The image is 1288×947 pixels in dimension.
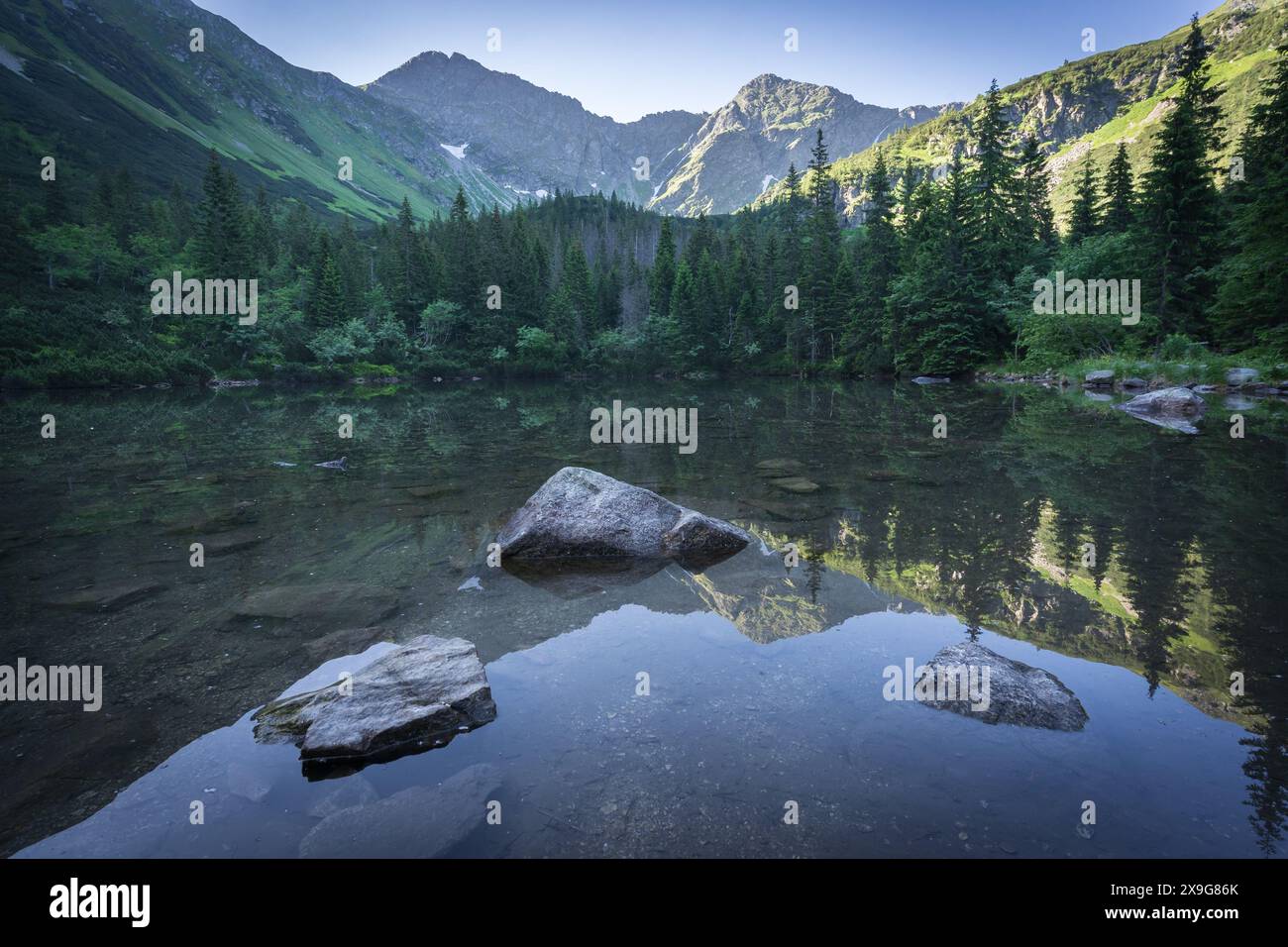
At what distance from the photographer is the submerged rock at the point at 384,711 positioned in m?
4.36

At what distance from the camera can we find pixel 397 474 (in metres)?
15.0

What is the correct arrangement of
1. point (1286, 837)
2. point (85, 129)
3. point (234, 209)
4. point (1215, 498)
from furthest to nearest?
point (85, 129)
point (234, 209)
point (1215, 498)
point (1286, 837)

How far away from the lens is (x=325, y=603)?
7.29m

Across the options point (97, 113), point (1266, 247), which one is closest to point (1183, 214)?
point (1266, 247)

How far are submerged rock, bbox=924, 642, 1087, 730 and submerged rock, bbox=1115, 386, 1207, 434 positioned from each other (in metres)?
22.5

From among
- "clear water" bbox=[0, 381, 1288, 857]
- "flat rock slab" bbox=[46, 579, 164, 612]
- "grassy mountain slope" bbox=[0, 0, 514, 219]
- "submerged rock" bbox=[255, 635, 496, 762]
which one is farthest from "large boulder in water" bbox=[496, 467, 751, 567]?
"grassy mountain slope" bbox=[0, 0, 514, 219]

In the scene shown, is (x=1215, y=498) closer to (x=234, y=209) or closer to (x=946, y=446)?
(x=946, y=446)

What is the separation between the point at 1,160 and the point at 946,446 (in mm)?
117667

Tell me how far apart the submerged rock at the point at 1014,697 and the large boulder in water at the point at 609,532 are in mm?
4221

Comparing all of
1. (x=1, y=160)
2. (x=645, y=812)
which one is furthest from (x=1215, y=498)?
(x=1, y=160)

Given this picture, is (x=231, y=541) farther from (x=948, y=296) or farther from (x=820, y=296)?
(x=820, y=296)

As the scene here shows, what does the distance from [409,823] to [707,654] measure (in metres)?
3.15

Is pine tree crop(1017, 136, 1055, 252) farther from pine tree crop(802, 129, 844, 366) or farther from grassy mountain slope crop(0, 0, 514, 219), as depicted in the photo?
grassy mountain slope crop(0, 0, 514, 219)

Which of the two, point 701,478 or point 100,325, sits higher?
point 100,325
